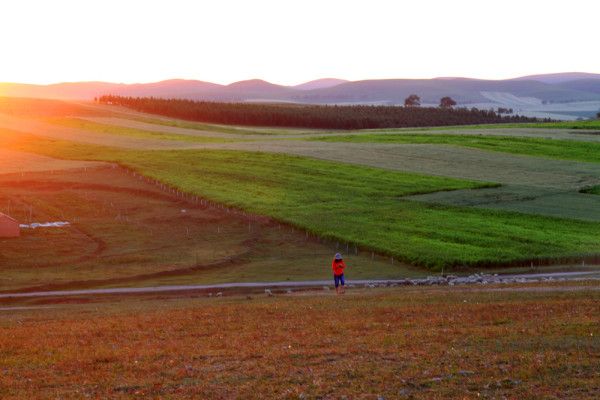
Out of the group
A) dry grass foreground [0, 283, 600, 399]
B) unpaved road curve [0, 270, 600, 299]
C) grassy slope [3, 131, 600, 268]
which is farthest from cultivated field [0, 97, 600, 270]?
dry grass foreground [0, 283, 600, 399]

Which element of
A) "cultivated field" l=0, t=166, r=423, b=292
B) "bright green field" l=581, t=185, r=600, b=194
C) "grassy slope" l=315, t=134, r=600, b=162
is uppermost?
"grassy slope" l=315, t=134, r=600, b=162

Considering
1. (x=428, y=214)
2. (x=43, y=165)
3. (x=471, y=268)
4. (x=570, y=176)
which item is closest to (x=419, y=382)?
(x=471, y=268)

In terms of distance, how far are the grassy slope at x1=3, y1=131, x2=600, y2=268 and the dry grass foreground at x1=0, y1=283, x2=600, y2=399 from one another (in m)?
23.0

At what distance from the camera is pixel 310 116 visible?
171750 millimetres

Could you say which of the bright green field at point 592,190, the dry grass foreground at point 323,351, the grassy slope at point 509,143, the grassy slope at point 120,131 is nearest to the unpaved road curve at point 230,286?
the dry grass foreground at point 323,351

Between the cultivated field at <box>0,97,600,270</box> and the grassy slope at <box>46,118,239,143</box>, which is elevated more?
the grassy slope at <box>46,118,239,143</box>

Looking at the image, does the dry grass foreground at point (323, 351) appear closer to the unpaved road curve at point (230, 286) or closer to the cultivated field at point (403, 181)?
the unpaved road curve at point (230, 286)

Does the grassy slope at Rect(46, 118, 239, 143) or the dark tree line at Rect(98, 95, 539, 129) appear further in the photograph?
the dark tree line at Rect(98, 95, 539, 129)

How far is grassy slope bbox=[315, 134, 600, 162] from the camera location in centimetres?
9850

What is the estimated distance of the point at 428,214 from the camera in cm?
6338

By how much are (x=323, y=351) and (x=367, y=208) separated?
154 feet

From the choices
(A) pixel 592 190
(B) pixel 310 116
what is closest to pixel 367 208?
(A) pixel 592 190

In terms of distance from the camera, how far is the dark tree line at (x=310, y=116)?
170125 mm

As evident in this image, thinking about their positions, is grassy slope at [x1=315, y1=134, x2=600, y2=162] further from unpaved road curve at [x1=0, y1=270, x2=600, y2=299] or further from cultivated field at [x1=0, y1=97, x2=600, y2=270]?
unpaved road curve at [x1=0, y1=270, x2=600, y2=299]
